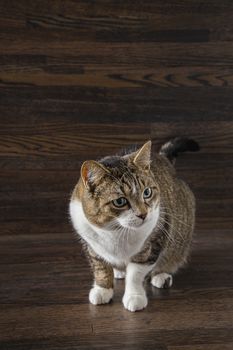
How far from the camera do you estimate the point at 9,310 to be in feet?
5.19

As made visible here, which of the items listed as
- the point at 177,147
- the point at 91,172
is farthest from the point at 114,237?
the point at 177,147

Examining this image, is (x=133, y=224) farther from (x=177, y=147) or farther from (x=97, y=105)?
(x=97, y=105)

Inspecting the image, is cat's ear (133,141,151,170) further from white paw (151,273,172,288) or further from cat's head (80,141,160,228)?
white paw (151,273,172,288)

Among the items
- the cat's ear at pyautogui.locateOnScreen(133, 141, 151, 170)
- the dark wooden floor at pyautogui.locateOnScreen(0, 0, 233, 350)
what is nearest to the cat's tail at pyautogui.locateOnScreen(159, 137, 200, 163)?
the dark wooden floor at pyautogui.locateOnScreen(0, 0, 233, 350)

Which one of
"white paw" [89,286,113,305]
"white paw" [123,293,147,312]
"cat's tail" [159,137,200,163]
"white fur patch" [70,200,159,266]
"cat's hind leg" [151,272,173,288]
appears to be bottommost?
"cat's hind leg" [151,272,173,288]

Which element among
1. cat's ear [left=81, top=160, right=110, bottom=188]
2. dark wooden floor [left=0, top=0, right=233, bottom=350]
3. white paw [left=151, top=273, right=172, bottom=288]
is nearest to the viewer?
cat's ear [left=81, top=160, right=110, bottom=188]

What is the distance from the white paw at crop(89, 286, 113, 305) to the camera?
1.63m

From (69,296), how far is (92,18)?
1020 millimetres

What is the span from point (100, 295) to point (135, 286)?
0.11 m

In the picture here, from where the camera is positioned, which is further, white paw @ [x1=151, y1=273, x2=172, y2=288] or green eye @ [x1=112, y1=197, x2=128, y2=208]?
white paw @ [x1=151, y1=273, x2=172, y2=288]

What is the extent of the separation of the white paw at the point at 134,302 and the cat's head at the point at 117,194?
248 millimetres

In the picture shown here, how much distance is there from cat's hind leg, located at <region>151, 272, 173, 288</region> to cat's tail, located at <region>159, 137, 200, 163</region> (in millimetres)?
462

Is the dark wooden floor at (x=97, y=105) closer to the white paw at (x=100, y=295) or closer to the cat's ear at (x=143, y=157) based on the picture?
the white paw at (x=100, y=295)

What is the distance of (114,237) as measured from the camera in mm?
1545
